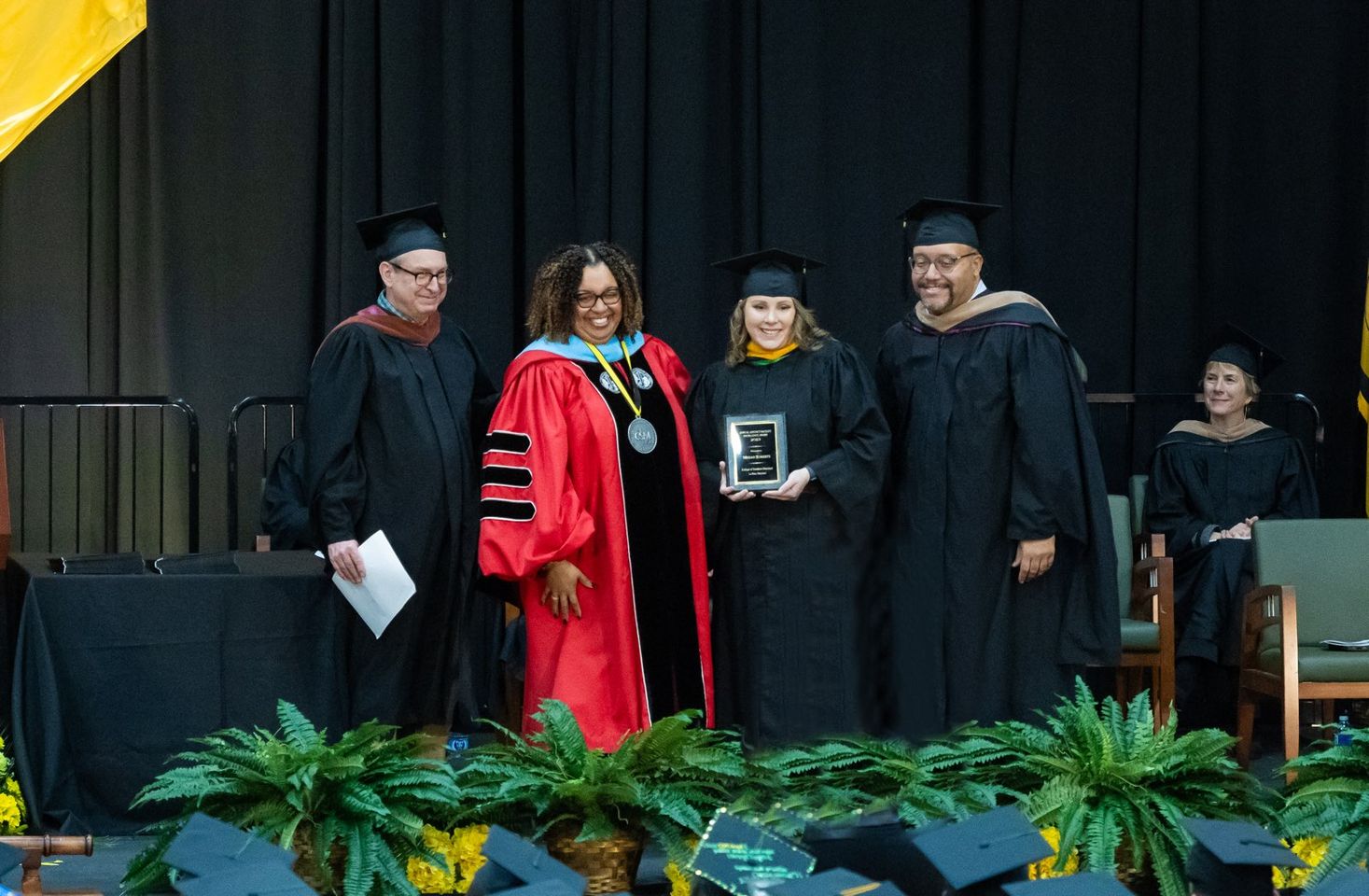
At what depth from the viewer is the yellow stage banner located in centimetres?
684

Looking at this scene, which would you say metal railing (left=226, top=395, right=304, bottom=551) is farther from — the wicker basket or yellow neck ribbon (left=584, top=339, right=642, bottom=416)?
the wicker basket

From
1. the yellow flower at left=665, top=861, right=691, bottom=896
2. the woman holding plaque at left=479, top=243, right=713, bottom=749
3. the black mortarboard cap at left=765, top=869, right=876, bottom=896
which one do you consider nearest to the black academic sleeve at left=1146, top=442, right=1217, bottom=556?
the woman holding plaque at left=479, top=243, right=713, bottom=749

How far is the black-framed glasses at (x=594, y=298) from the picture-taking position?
5.11m

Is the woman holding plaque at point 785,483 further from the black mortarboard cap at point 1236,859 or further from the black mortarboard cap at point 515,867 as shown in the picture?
the black mortarboard cap at point 515,867

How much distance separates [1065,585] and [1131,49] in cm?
329

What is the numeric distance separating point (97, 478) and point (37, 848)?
468cm

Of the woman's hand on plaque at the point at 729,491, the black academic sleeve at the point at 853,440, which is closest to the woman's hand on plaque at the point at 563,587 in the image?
the woman's hand on plaque at the point at 729,491

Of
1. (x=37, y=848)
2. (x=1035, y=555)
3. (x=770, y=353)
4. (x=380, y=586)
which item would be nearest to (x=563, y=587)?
(x=380, y=586)

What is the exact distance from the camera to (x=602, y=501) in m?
5.15

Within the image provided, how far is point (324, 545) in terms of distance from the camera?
5148mm

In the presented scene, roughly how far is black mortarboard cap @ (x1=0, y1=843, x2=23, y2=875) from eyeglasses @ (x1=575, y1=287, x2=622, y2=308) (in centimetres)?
254

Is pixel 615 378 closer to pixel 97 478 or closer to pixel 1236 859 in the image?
pixel 1236 859

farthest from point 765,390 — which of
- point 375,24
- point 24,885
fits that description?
point 375,24

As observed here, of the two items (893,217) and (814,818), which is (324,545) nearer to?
(814,818)
